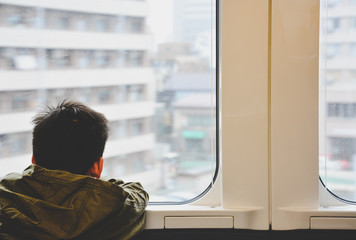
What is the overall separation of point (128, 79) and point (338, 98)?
0.77 m

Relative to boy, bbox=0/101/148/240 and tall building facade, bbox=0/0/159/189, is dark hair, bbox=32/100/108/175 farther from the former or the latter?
tall building facade, bbox=0/0/159/189

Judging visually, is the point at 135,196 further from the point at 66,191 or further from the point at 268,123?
the point at 268,123

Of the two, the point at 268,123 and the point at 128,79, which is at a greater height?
the point at 128,79

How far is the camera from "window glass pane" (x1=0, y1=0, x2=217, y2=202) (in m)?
1.61

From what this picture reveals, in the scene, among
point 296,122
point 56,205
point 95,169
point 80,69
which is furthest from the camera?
point 80,69

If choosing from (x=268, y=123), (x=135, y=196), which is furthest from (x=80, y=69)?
(x=268, y=123)

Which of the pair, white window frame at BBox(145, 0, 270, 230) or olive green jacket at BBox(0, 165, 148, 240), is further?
white window frame at BBox(145, 0, 270, 230)

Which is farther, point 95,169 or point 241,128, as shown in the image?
point 241,128

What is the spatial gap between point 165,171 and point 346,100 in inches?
28.2

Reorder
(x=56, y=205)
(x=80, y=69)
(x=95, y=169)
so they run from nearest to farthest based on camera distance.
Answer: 1. (x=56, y=205)
2. (x=95, y=169)
3. (x=80, y=69)

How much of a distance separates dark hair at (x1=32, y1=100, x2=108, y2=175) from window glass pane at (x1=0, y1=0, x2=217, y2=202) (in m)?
0.29

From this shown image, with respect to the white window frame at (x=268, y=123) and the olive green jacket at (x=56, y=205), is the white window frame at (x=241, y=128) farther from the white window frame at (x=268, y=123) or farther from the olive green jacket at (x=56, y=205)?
the olive green jacket at (x=56, y=205)

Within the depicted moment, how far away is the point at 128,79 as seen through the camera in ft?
5.42

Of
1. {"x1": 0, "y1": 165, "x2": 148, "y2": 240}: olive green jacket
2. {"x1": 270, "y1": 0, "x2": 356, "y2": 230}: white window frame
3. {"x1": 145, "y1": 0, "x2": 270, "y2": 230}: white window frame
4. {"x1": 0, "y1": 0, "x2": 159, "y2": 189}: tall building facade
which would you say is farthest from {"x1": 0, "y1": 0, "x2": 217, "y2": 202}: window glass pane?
{"x1": 0, "y1": 165, "x2": 148, "y2": 240}: olive green jacket
